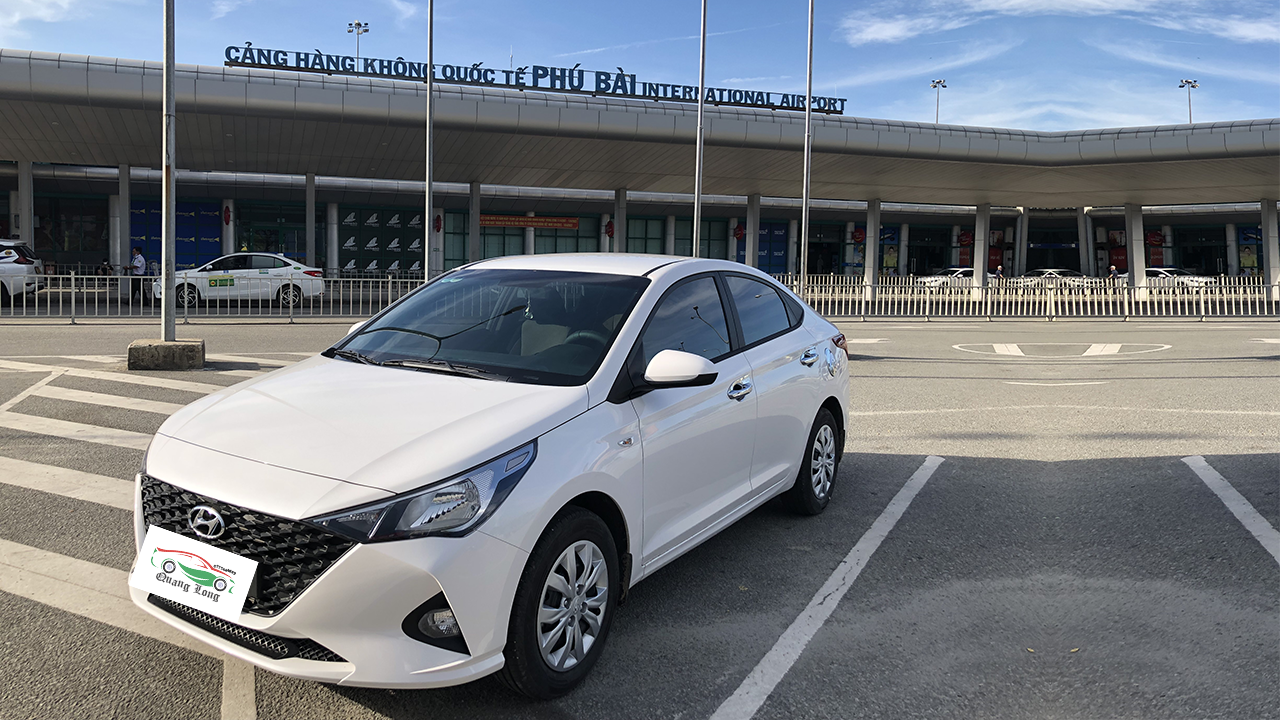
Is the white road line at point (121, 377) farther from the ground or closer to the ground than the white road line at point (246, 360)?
closer to the ground

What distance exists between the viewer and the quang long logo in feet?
10.6

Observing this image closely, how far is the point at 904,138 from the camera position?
97.0 ft

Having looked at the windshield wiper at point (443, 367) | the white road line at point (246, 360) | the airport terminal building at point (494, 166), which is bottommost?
the white road line at point (246, 360)

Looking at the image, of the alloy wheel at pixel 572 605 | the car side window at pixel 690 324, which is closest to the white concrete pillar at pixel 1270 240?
the car side window at pixel 690 324

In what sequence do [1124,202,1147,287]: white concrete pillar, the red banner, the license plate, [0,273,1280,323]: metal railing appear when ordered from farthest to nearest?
1. [1124,202,1147,287]: white concrete pillar
2. the red banner
3. [0,273,1280,323]: metal railing
4. the license plate

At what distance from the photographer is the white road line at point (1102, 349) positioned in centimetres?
1625

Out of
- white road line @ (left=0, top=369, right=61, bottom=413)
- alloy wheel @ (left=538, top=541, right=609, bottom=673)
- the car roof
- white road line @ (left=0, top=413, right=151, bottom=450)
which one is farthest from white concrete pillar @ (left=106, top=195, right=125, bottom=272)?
alloy wheel @ (left=538, top=541, right=609, bottom=673)

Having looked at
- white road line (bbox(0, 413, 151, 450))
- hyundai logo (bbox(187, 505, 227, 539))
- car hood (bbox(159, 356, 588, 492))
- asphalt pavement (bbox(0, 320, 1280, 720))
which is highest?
car hood (bbox(159, 356, 588, 492))

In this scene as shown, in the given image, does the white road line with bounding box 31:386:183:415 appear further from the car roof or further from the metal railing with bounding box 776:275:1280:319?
the metal railing with bounding box 776:275:1280:319

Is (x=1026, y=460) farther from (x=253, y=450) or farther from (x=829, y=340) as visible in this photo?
(x=253, y=450)

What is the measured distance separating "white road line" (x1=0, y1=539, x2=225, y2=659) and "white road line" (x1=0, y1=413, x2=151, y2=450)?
2635mm

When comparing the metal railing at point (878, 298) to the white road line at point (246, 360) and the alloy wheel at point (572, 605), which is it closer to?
the white road line at point (246, 360)

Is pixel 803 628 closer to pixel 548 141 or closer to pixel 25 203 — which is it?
pixel 548 141

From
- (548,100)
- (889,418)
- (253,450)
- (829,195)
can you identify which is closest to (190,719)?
(253,450)
